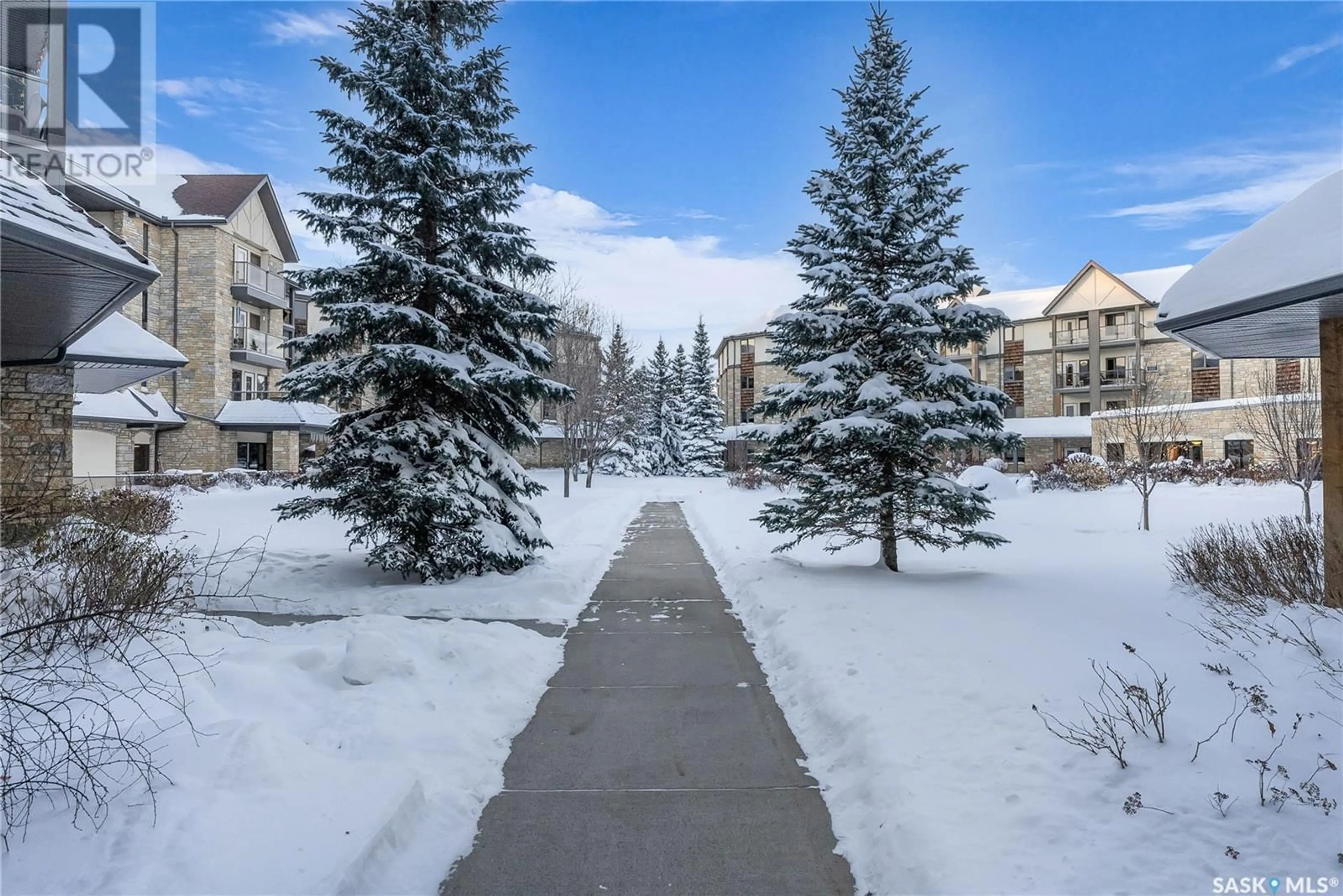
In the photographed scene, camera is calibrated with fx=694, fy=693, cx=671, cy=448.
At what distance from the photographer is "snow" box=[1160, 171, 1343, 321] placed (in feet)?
16.6

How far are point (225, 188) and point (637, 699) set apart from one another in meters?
37.3

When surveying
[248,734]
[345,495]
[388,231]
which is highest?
[388,231]

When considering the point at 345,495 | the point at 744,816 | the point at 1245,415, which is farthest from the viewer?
the point at 1245,415

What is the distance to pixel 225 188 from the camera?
3300 cm

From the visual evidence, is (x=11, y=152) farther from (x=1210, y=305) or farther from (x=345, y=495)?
(x=1210, y=305)

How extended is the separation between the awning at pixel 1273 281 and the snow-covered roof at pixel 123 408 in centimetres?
2586

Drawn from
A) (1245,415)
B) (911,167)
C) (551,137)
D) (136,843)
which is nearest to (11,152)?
(551,137)

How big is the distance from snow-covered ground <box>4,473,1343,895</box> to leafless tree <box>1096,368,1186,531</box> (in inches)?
434

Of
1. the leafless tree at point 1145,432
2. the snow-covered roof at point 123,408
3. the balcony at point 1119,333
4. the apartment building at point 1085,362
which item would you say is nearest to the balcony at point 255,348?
the snow-covered roof at point 123,408

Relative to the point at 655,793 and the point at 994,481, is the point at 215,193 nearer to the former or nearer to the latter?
the point at 994,481

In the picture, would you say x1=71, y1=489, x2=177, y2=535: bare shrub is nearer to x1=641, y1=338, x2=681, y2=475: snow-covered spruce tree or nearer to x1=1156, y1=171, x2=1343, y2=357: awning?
x1=1156, y1=171, x2=1343, y2=357: awning

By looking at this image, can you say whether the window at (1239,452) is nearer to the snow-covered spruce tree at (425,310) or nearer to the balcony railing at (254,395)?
the snow-covered spruce tree at (425,310)

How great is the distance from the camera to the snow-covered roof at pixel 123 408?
2192 cm

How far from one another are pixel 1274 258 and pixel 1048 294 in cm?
4674
